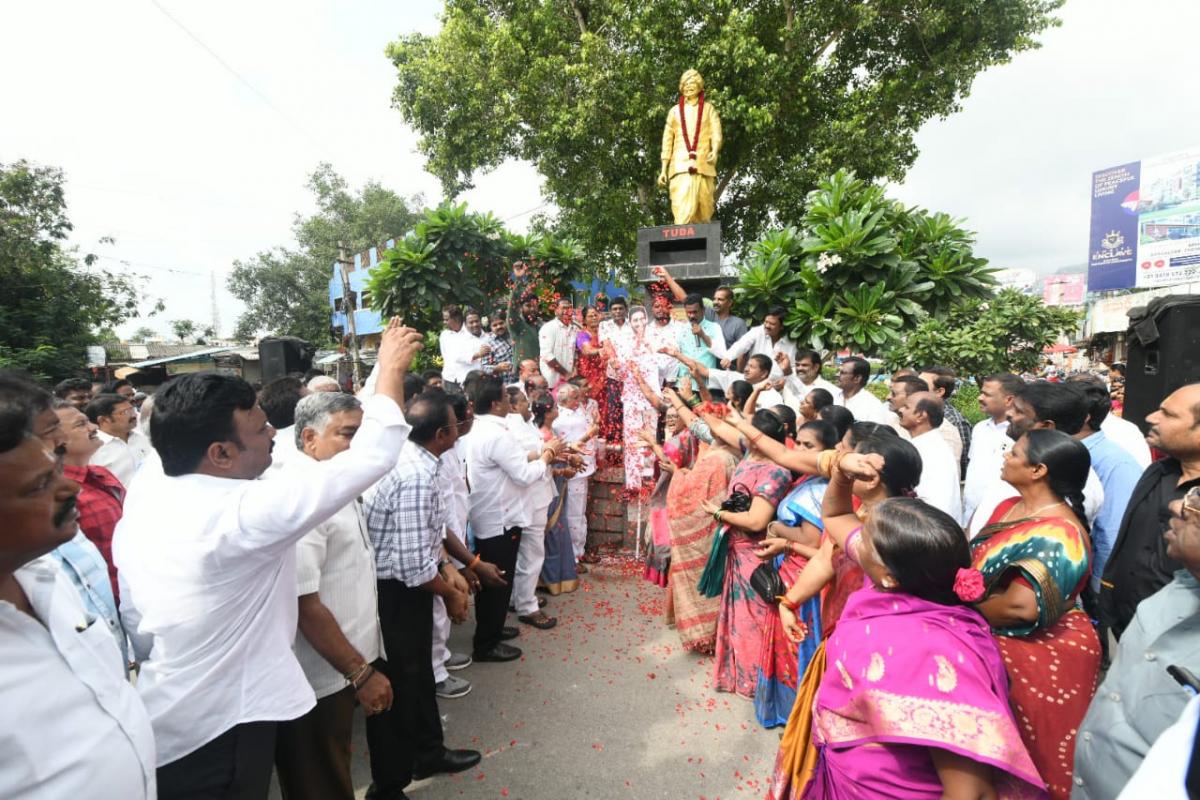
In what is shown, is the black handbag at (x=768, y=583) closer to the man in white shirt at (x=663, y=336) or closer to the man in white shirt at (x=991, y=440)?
the man in white shirt at (x=991, y=440)

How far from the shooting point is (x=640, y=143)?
15.4m

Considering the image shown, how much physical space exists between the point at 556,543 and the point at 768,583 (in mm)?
2509

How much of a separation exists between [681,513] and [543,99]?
1340 centimetres

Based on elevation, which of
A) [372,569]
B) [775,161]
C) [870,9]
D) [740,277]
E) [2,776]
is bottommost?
[372,569]

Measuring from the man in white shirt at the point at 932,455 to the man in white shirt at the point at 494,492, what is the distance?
7.67ft

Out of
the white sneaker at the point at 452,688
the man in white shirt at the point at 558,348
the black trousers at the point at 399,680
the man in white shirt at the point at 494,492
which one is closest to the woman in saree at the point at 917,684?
the black trousers at the point at 399,680

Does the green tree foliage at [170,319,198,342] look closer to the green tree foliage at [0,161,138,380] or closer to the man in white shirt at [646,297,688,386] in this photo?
the green tree foliage at [0,161,138,380]

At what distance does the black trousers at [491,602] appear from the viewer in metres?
4.01

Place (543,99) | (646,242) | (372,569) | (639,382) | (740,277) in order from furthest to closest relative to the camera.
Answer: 1. (543,99)
2. (646,242)
3. (639,382)
4. (740,277)
5. (372,569)

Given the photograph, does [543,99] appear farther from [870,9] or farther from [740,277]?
[740,277]

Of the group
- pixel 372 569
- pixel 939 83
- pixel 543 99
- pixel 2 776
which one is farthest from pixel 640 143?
pixel 2 776

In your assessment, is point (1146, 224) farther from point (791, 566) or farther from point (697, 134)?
point (791, 566)

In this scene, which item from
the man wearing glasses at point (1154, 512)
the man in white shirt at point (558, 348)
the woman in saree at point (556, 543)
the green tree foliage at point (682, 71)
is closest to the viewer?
the man wearing glasses at point (1154, 512)

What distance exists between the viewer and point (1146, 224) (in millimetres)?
22453
